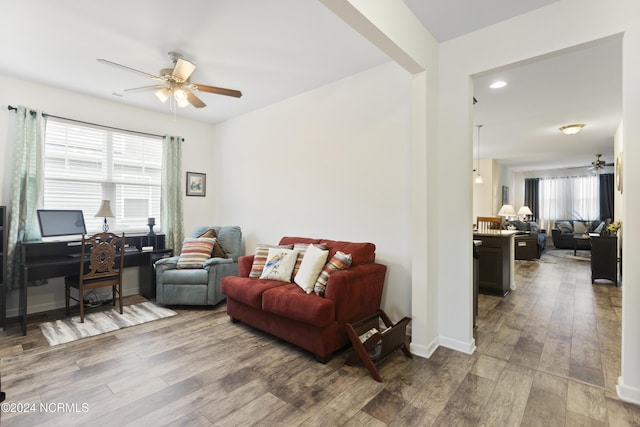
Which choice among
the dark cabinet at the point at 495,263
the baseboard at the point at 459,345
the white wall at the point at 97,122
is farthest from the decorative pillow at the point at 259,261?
the dark cabinet at the point at 495,263

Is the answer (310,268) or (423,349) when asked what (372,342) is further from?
(310,268)

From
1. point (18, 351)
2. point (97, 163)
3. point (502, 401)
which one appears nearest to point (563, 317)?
point (502, 401)

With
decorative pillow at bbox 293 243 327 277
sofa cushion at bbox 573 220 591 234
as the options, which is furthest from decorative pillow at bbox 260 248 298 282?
sofa cushion at bbox 573 220 591 234

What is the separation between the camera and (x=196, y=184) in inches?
208

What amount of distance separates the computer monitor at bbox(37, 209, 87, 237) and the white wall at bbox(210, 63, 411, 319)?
79.0 inches

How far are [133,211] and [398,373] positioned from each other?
13.9 feet

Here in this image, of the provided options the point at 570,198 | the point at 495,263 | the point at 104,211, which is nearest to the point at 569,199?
the point at 570,198

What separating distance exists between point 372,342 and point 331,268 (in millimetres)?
704

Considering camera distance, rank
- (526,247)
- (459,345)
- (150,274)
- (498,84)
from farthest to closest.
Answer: (526,247) → (150,274) → (498,84) → (459,345)

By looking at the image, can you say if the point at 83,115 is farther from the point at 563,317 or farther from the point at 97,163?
the point at 563,317

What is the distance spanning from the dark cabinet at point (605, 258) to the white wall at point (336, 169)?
4.21 meters

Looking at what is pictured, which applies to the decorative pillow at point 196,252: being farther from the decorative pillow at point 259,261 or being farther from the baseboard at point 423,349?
the baseboard at point 423,349

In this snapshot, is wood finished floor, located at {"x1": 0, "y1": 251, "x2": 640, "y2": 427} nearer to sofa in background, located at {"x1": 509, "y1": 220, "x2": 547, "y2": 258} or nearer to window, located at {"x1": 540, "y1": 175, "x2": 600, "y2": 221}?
sofa in background, located at {"x1": 509, "y1": 220, "x2": 547, "y2": 258}

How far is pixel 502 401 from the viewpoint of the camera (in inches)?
78.1
